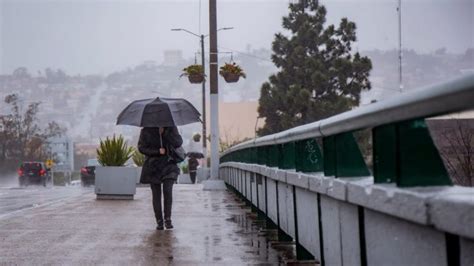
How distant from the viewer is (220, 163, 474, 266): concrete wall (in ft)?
10.5

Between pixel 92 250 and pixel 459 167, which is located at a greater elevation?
pixel 459 167

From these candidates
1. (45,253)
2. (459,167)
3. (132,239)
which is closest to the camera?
(45,253)

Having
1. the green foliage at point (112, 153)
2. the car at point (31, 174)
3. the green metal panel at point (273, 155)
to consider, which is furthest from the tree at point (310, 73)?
the green metal panel at point (273, 155)

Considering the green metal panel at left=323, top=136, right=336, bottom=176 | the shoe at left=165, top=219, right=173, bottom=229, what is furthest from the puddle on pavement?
the green metal panel at left=323, top=136, right=336, bottom=176

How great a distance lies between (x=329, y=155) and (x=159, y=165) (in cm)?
641

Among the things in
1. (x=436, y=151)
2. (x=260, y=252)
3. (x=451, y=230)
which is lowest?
(x=260, y=252)

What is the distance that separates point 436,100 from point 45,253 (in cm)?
649

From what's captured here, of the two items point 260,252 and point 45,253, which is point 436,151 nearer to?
point 260,252

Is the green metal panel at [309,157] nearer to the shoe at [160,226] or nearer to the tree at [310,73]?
the shoe at [160,226]

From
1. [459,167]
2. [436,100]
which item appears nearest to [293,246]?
[459,167]

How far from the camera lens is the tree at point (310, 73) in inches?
2167

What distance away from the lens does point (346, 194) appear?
16.3ft

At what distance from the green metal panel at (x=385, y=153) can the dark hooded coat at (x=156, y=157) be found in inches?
310

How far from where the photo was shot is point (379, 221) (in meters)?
4.37
